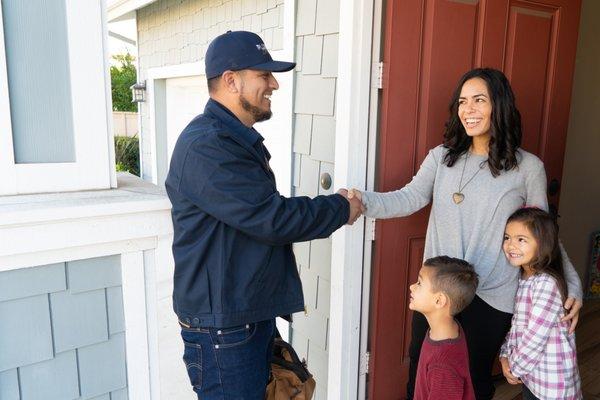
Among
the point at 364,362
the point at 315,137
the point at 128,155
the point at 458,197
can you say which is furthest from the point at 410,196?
the point at 128,155

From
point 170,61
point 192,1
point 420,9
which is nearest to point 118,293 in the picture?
point 420,9

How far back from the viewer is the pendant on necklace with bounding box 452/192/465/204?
5.97 feet

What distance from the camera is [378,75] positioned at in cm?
211

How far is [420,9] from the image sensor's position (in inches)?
82.6

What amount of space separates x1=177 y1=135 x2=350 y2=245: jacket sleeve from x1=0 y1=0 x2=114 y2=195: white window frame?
0.38m

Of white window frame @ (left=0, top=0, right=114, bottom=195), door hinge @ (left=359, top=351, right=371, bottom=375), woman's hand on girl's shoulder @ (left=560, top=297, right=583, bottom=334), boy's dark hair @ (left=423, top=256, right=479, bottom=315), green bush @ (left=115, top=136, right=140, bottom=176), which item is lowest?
door hinge @ (left=359, top=351, right=371, bottom=375)

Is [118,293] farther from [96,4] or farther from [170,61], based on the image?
[170,61]

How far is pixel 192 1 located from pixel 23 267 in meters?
3.87

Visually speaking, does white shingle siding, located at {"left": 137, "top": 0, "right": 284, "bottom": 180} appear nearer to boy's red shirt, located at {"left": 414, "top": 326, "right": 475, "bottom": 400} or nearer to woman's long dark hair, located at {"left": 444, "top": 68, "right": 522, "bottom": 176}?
woman's long dark hair, located at {"left": 444, "top": 68, "right": 522, "bottom": 176}

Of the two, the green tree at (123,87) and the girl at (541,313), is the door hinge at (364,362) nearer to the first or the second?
the girl at (541,313)

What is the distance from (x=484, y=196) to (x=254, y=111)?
89cm

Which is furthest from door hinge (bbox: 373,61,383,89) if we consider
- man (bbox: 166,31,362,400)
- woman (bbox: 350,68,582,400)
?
man (bbox: 166,31,362,400)

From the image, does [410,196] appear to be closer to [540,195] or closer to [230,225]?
[540,195]

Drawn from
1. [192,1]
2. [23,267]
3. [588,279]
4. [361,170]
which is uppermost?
[192,1]
